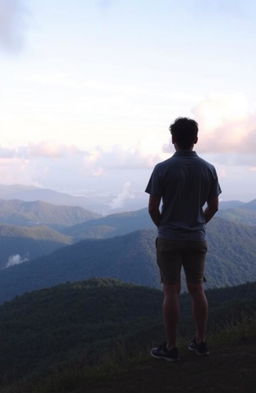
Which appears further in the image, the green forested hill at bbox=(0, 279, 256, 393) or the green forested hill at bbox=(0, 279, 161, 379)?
the green forested hill at bbox=(0, 279, 161, 379)

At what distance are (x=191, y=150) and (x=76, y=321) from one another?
101769 millimetres

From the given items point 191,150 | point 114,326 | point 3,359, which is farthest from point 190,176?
point 114,326

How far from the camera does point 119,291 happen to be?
119000 millimetres

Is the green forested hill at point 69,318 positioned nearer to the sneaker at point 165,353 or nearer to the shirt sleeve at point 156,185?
the sneaker at point 165,353

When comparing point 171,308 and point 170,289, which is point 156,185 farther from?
point 171,308

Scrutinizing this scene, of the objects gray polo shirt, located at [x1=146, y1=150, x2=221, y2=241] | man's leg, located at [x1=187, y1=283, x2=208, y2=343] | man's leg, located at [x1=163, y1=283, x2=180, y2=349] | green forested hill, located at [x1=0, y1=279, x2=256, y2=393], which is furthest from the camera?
green forested hill, located at [x1=0, y1=279, x2=256, y2=393]

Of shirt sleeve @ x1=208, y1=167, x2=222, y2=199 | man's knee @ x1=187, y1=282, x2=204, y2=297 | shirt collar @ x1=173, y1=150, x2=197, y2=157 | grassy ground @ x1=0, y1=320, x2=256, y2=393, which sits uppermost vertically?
shirt collar @ x1=173, y1=150, x2=197, y2=157

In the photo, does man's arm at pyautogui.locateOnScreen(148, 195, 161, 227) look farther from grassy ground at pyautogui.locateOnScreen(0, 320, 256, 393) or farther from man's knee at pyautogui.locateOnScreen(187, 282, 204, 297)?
grassy ground at pyautogui.locateOnScreen(0, 320, 256, 393)

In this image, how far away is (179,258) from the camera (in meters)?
6.22

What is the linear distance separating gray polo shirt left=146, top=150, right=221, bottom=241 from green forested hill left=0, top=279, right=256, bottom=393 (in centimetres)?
5403

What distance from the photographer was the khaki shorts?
242 inches

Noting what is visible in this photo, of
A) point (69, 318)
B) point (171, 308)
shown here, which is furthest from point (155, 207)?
point (69, 318)

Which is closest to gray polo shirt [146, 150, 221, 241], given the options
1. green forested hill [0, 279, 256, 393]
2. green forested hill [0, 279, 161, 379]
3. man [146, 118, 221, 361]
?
man [146, 118, 221, 361]

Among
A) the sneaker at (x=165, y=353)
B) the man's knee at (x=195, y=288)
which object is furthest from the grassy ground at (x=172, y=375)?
the man's knee at (x=195, y=288)
